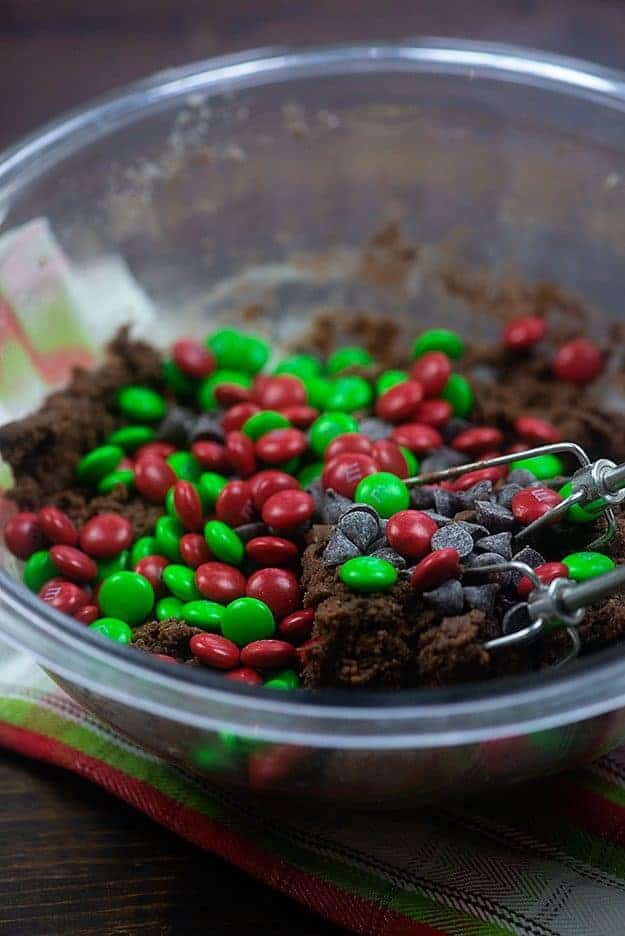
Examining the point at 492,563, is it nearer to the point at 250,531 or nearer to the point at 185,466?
the point at 250,531

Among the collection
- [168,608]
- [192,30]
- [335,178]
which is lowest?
[168,608]

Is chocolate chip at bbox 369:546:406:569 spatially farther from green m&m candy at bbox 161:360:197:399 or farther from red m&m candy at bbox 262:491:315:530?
green m&m candy at bbox 161:360:197:399

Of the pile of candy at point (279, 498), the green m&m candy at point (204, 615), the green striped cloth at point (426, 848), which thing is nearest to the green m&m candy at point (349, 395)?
the pile of candy at point (279, 498)

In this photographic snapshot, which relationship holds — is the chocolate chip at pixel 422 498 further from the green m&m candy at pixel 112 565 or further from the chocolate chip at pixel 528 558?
the green m&m candy at pixel 112 565

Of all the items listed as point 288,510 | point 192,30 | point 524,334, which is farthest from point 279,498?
point 192,30

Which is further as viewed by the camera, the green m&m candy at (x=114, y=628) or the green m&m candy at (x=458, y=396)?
the green m&m candy at (x=458, y=396)

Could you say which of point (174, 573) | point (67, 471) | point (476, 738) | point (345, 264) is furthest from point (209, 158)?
point (476, 738)
